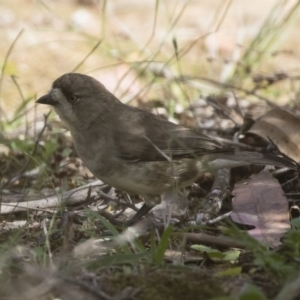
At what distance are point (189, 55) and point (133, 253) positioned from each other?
4937 millimetres

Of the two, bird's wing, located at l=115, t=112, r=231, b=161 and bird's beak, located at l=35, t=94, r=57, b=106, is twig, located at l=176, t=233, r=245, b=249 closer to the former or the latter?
bird's wing, located at l=115, t=112, r=231, b=161

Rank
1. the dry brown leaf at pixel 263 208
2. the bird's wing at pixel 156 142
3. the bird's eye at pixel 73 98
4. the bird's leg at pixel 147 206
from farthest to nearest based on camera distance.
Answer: the bird's eye at pixel 73 98
the bird's wing at pixel 156 142
the bird's leg at pixel 147 206
the dry brown leaf at pixel 263 208

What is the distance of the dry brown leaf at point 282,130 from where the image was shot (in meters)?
4.90

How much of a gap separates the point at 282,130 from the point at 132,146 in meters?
1.04

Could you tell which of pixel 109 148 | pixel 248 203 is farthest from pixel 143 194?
pixel 248 203

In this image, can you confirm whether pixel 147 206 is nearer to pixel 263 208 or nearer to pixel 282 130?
pixel 263 208

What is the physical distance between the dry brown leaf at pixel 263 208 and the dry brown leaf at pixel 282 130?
0.28 m

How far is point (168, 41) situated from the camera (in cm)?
836

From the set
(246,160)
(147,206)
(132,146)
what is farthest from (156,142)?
(246,160)

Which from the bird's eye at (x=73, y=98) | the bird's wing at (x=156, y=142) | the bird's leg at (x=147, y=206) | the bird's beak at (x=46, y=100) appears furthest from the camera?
the bird's eye at (x=73, y=98)

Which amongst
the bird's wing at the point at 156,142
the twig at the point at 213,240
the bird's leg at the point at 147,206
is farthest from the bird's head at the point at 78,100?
the twig at the point at 213,240

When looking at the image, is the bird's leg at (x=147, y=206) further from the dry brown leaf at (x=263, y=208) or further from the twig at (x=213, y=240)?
the twig at (x=213, y=240)

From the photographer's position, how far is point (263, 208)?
4.26 metres

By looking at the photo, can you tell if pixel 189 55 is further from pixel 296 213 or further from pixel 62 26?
pixel 296 213
